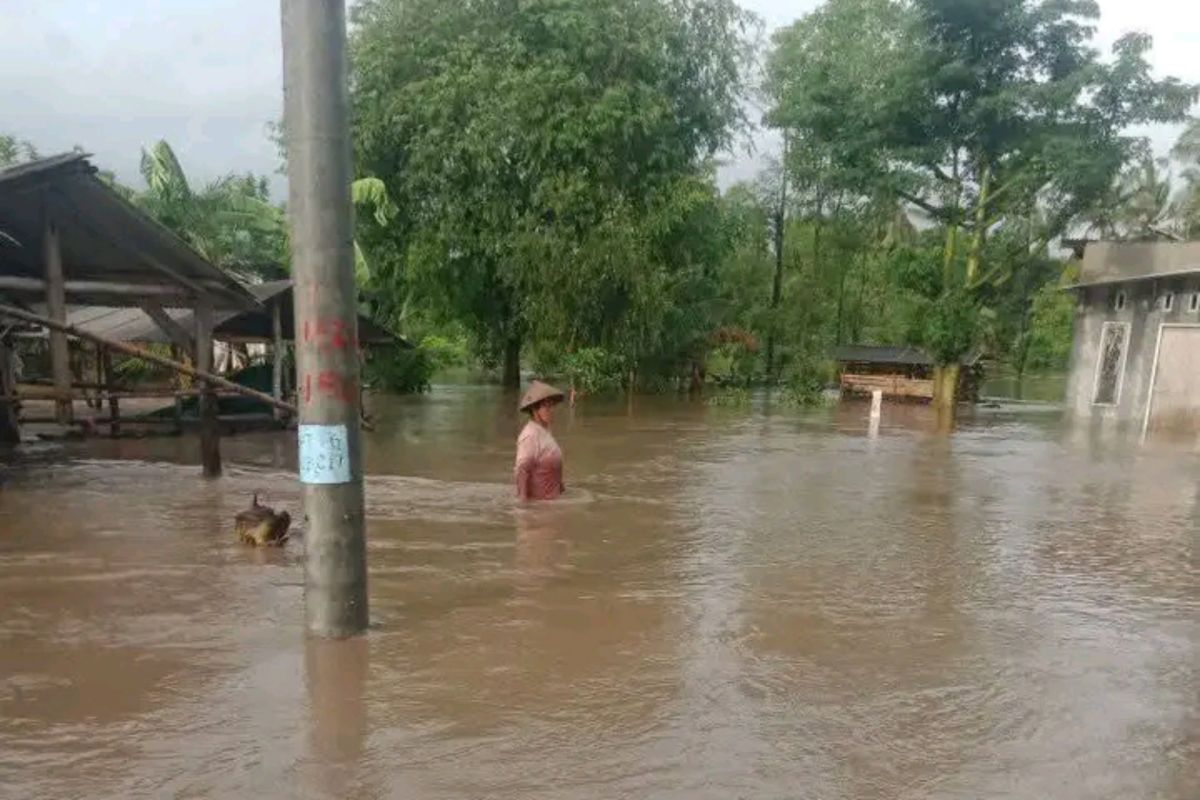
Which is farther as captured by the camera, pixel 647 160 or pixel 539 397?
pixel 647 160

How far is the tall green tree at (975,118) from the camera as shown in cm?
2247

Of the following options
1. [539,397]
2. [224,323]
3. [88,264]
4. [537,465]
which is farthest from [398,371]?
[539,397]

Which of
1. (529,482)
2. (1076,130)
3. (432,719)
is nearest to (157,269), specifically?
(529,482)

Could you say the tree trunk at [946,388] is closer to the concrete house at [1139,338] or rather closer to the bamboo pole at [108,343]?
the concrete house at [1139,338]

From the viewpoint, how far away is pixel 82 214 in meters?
11.5

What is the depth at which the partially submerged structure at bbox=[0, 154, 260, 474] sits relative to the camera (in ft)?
34.9

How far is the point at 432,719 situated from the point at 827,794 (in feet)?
5.61

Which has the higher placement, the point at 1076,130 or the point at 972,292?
the point at 1076,130

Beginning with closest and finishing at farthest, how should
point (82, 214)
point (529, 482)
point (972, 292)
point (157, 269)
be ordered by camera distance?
point (529, 482)
point (82, 214)
point (157, 269)
point (972, 292)

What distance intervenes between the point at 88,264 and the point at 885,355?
81.8 ft

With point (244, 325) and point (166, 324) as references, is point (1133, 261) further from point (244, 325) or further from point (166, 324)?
point (166, 324)

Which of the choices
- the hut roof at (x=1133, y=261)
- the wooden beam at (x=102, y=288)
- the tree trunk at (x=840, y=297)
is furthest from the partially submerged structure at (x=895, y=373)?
the wooden beam at (x=102, y=288)

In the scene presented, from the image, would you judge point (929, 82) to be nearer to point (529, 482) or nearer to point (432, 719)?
point (529, 482)

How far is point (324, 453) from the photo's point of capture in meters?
5.01
